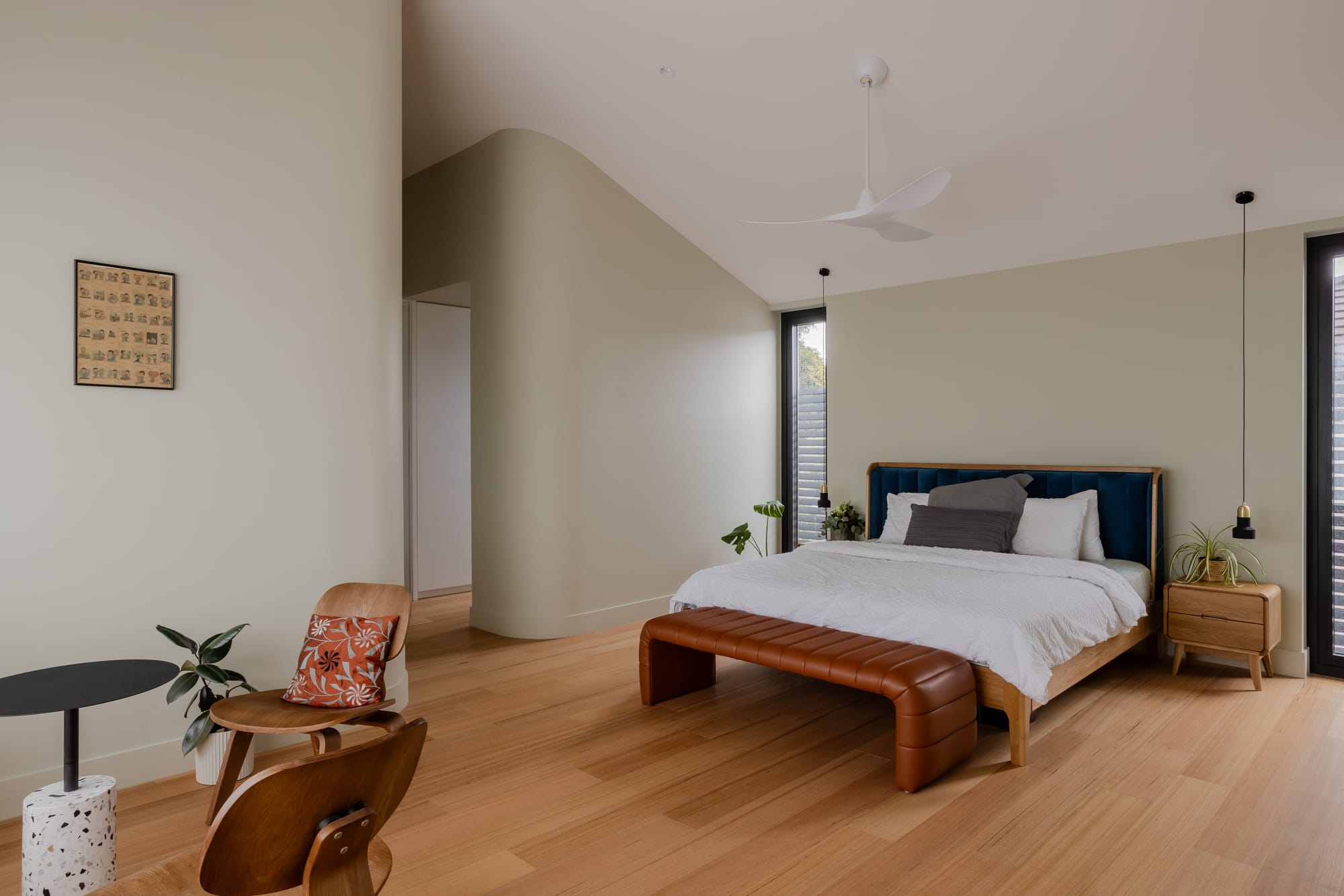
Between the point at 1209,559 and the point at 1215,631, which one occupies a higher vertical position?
the point at 1209,559

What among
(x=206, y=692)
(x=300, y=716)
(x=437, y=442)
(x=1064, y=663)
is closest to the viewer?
(x=300, y=716)

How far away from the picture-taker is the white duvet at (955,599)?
123 inches

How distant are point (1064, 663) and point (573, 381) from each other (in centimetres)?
321

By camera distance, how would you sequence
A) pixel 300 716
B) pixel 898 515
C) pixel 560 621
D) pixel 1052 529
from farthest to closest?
1. pixel 898 515
2. pixel 560 621
3. pixel 1052 529
4. pixel 300 716

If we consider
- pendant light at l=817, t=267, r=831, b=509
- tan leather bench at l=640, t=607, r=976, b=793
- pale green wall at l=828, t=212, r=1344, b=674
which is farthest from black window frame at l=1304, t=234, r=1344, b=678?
pendant light at l=817, t=267, r=831, b=509

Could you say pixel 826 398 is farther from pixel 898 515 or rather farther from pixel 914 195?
pixel 914 195

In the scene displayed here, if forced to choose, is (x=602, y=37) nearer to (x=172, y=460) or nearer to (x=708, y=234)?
(x=708, y=234)

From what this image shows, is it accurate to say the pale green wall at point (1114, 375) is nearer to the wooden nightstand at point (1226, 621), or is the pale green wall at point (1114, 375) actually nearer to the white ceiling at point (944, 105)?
the white ceiling at point (944, 105)

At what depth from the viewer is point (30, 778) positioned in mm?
2693

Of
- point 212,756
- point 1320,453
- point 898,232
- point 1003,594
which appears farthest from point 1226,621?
point 212,756

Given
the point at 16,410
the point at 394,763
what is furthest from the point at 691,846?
the point at 16,410

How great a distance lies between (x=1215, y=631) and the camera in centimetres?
408

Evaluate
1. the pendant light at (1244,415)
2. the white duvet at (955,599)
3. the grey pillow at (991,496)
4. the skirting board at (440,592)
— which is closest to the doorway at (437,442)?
the skirting board at (440,592)

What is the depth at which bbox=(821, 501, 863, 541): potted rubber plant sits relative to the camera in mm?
5961
